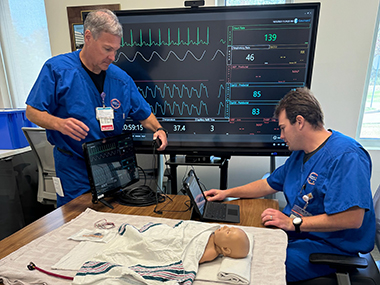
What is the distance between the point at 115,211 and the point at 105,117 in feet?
1.88

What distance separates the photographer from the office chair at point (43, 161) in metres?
2.26

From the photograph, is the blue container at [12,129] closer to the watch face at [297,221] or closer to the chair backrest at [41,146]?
the chair backrest at [41,146]

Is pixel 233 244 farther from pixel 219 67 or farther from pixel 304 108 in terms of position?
pixel 219 67

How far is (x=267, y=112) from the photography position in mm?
1918

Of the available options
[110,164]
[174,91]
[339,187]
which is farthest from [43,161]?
[339,187]

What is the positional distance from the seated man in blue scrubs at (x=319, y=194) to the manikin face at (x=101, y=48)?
3.34 ft

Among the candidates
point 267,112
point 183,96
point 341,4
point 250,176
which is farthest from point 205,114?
point 341,4

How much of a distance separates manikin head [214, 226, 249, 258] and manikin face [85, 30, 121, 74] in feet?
3.82

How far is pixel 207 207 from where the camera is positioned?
1378 mm

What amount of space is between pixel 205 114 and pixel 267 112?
1.58 feet

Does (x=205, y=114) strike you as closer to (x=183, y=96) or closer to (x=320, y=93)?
(x=183, y=96)

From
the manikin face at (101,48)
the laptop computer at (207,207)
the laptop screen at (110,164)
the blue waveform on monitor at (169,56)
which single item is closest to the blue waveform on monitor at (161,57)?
the blue waveform on monitor at (169,56)

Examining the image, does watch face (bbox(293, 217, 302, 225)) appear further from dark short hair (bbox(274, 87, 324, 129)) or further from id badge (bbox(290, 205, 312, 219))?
dark short hair (bbox(274, 87, 324, 129))

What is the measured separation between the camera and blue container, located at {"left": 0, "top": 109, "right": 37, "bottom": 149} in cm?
243
